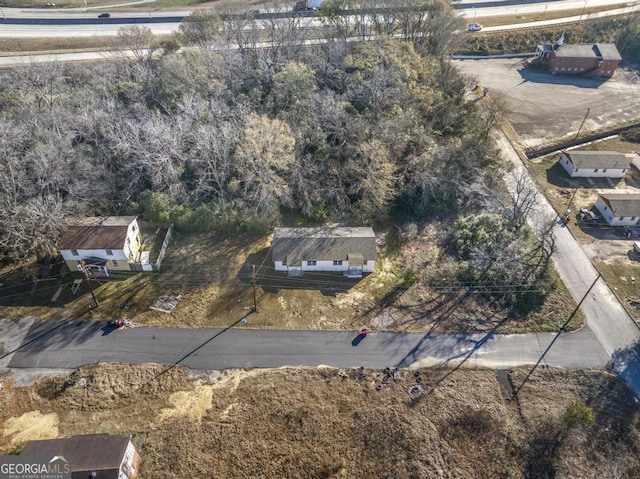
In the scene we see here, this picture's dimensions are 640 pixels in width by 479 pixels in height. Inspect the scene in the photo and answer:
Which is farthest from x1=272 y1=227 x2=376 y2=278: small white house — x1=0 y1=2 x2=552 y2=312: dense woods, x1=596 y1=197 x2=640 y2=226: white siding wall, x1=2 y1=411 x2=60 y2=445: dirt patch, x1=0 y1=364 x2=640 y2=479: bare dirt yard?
x1=596 y1=197 x2=640 y2=226: white siding wall

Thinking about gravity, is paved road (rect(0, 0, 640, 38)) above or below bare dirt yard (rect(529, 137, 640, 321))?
above

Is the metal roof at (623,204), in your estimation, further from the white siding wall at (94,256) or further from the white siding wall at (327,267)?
the white siding wall at (94,256)

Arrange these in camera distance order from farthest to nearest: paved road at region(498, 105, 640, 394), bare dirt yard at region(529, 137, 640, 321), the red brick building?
the red brick building < bare dirt yard at region(529, 137, 640, 321) < paved road at region(498, 105, 640, 394)

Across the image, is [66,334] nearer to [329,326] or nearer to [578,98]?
[329,326]

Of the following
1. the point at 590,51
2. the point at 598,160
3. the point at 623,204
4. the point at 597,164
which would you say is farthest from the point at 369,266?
the point at 590,51

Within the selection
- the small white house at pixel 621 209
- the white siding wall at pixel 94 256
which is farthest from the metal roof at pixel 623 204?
the white siding wall at pixel 94 256

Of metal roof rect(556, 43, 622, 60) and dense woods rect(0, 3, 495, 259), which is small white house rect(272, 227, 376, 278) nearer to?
dense woods rect(0, 3, 495, 259)

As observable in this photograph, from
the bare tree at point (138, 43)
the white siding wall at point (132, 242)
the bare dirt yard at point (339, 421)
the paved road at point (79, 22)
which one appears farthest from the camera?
the paved road at point (79, 22)
